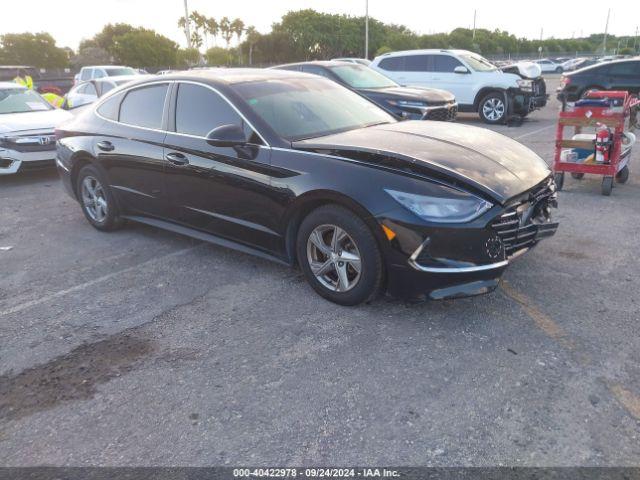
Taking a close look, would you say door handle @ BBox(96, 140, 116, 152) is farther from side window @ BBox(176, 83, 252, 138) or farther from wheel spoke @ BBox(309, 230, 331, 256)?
wheel spoke @ BBox(309, 230, 331, 256)

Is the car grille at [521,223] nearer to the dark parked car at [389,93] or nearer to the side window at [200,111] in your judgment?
the side window at [200,111]

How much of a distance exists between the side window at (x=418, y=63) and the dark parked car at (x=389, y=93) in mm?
3297

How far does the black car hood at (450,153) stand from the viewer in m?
3.61

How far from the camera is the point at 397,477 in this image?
2.37 m

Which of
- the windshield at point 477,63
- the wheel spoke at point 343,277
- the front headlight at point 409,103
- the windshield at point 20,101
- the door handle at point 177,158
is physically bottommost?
the wheel spoke at point 343,277

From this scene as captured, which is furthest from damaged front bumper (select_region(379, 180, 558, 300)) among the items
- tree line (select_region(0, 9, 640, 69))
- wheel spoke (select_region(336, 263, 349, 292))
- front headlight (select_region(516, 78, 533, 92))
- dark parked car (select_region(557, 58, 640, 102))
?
tree line (select_region(0, 9, 640, 69))

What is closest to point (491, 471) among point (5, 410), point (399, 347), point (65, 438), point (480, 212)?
point (399, 347)

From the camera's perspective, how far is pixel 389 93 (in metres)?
10.8

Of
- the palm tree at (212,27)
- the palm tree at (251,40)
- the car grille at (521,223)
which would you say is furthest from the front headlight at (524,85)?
the palm tree at (212,27)

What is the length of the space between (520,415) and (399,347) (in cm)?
86

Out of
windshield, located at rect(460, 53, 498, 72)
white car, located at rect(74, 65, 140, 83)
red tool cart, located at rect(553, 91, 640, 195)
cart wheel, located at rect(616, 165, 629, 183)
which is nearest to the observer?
red tool cart, located at rect(553, 91, 640, 195)

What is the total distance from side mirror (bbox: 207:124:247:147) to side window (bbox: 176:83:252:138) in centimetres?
20

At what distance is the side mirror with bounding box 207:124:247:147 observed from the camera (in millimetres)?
4086

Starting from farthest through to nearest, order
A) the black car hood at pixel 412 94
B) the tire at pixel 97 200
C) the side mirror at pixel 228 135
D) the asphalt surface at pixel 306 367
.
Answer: the black car hood at pixel 412 94 → the tire at pixel 97 200 → the side mirror at pixel 228 135 → the asphalt surface at pixel 306 367
